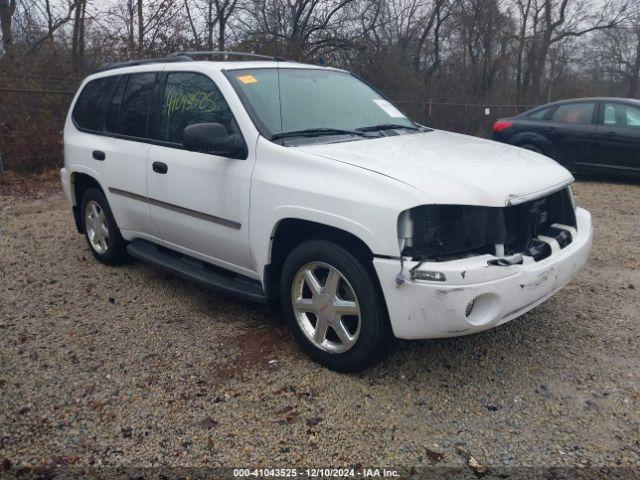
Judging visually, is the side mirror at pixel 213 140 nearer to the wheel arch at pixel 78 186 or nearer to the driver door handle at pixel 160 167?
the driver door handle at pixel 160 167

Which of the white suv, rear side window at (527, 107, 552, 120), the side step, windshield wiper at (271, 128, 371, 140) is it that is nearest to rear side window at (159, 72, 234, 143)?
the white suv

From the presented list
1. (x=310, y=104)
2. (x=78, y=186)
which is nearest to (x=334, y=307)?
(x=310, y=104)

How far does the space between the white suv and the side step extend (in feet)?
0.05

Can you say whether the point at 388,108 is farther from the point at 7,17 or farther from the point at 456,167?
the point at 7,17

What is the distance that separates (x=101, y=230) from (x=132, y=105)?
1.33 m

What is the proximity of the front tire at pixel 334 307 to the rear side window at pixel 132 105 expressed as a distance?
200 cm

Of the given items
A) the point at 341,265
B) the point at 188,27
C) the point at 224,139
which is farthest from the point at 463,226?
the point at 188,27

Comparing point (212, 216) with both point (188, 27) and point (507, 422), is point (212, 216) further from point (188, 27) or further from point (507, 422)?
point (188, 27)

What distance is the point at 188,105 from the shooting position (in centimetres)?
432

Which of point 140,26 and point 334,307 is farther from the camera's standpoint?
point 140,26

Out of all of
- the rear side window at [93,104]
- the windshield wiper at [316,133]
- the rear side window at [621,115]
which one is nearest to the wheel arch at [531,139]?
the rear side window at [621,115]

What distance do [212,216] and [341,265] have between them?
1172 millimetres

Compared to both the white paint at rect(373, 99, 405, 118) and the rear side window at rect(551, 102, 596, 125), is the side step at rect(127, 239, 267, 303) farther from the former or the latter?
the rear side window at rect(551, 102, 596, 125)

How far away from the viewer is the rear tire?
5.37 m
